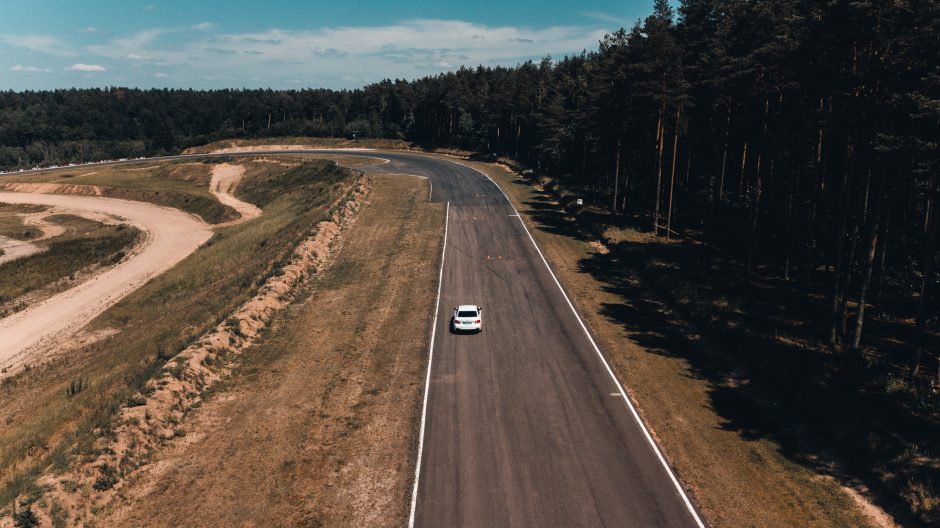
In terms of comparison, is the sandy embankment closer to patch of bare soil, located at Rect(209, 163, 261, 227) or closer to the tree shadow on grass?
patch of bare soil, located at Rect(209, 163, 261, 227)

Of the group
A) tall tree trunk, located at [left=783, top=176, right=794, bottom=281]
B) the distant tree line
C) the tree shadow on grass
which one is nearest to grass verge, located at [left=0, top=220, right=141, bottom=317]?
the tree shadow on grass

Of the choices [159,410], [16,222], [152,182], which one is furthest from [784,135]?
[152,182]

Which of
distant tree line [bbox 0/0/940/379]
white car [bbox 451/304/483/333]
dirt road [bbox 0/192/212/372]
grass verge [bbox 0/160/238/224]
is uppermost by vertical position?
distant tree line [bbox 0/0/940/379]

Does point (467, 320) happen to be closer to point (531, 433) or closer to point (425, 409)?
point (425, 409)

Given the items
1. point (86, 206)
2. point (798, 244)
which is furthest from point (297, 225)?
point (86, 206)

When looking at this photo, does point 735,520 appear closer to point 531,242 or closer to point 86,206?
point 531,242

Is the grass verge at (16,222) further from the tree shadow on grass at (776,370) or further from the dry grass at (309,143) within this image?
the tree shadow on grass at (776,370)
